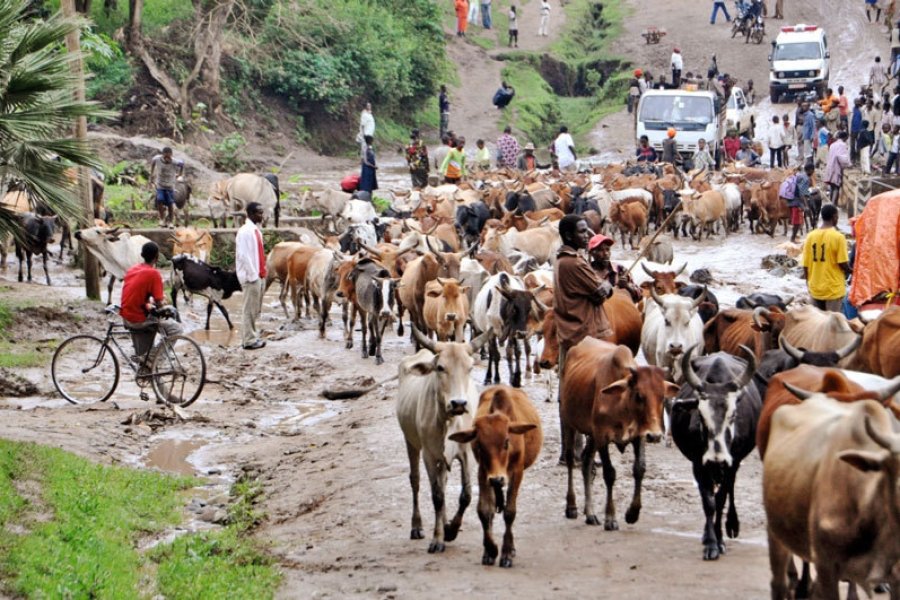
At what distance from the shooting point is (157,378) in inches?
602

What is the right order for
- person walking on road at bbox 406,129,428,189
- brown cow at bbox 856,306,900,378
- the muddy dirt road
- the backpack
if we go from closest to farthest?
the muddy dirt road
brown cow at bbox 856,306,900,378
the backpack
person walking on road at bbox 406,129,428,189

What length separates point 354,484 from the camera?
1182 cm

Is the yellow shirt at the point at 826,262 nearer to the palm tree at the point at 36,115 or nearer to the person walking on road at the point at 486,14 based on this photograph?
the palm tree at the point at 36,115

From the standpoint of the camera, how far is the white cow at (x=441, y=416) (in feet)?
31.2

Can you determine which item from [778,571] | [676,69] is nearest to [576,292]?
[778,571]

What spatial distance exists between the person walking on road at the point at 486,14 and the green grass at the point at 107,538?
5048 cm

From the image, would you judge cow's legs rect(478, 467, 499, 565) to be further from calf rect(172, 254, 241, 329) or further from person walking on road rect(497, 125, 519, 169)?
person walking on road rect(497, 125, 519, 169)

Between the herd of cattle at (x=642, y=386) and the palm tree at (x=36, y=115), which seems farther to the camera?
the palm tree at (x=36, y=115)

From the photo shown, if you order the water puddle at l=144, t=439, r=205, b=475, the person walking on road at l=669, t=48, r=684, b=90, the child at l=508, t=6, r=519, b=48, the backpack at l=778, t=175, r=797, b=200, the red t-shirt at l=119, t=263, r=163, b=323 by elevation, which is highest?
the child at l=508, t=6, r=519, b=48

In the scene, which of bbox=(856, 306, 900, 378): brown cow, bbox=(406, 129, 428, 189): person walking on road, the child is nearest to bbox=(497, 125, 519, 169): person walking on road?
bbox=(406, 129, 428, 189): person walking on road

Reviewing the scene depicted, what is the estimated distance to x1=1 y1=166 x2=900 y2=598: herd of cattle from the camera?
677 cm

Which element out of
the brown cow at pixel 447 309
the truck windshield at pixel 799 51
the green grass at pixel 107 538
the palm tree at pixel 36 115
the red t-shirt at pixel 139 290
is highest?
the truck windshield at pixel 799 51

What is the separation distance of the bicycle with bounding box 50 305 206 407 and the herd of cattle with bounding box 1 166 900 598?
9.84 ft

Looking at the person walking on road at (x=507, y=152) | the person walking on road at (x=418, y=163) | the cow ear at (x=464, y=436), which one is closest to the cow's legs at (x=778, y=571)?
the cow ear at (x=464, y=436)
